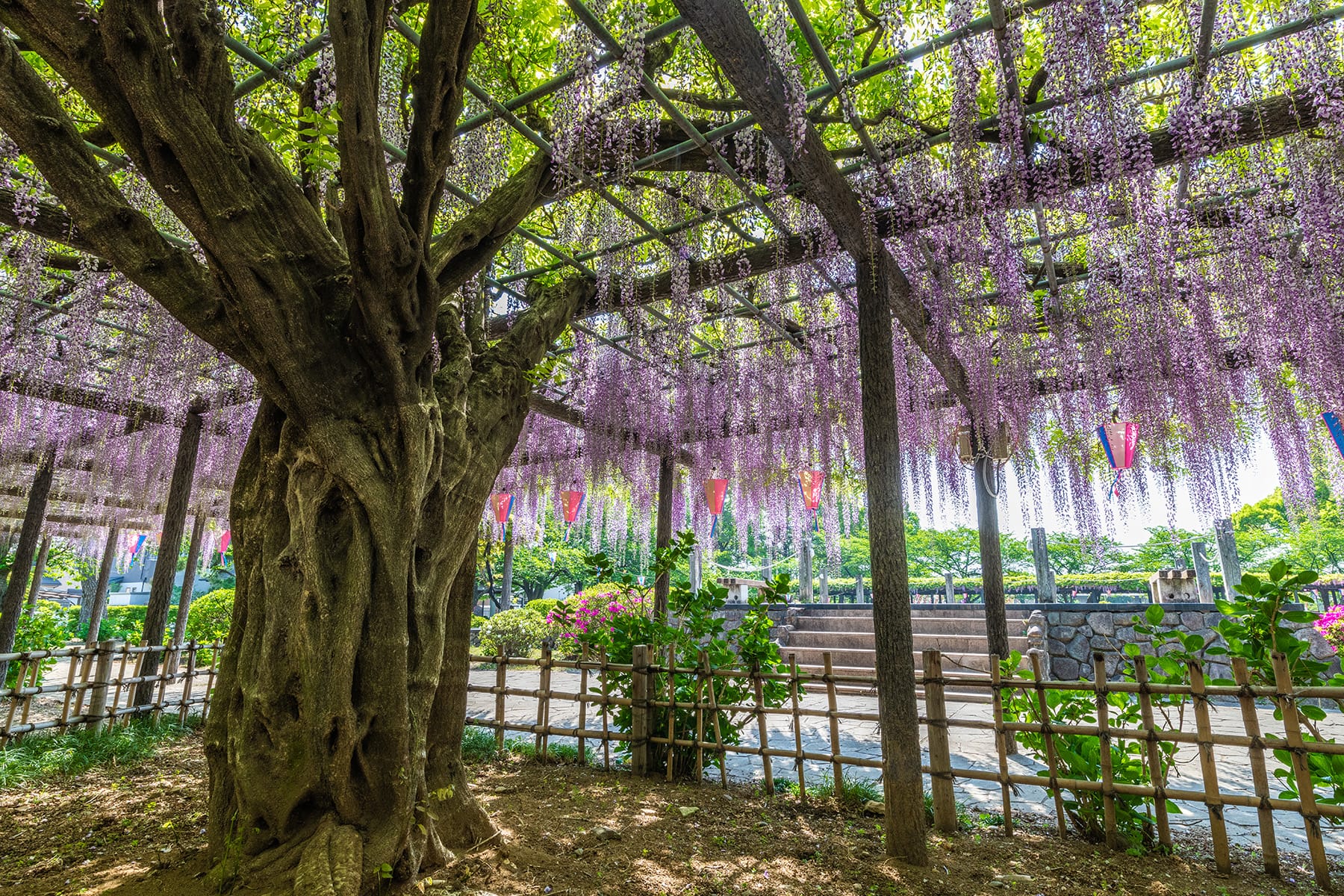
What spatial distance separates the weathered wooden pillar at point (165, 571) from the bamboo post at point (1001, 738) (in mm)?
5918

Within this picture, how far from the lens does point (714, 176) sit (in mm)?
3643

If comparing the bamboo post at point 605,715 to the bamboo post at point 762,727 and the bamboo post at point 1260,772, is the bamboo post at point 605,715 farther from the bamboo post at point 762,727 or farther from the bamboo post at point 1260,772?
the bamboo post at point 1260,772

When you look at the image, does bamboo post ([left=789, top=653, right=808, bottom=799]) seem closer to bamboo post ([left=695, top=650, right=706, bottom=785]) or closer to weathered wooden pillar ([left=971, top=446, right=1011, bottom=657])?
bamboo post ([left=695, top=650, right=706, bottom=785])

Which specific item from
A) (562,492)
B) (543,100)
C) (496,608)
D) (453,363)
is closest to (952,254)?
(543,100)

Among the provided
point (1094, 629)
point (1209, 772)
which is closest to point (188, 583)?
point (1209, 772)

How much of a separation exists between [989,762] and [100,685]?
20.9ft

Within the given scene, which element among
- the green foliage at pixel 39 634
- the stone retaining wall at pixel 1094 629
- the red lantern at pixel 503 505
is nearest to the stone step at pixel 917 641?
the stone retaining wall at pixel 1094 629

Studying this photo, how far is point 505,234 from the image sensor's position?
9.11 feet

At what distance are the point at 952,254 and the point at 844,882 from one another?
3.13m

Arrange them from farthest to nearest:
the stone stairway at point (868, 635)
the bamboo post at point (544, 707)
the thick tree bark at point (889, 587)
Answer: the stone stairway at point (868, 635)
the bamboo post at point (544, 707)
the thick tree bark at point (889, 587)

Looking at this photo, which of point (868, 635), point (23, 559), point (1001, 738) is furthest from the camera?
Result: point (868, 635)

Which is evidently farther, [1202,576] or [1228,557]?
[1202,576]

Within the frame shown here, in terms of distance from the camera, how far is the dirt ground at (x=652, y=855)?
233 cm

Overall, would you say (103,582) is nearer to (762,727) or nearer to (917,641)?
(762,727)
